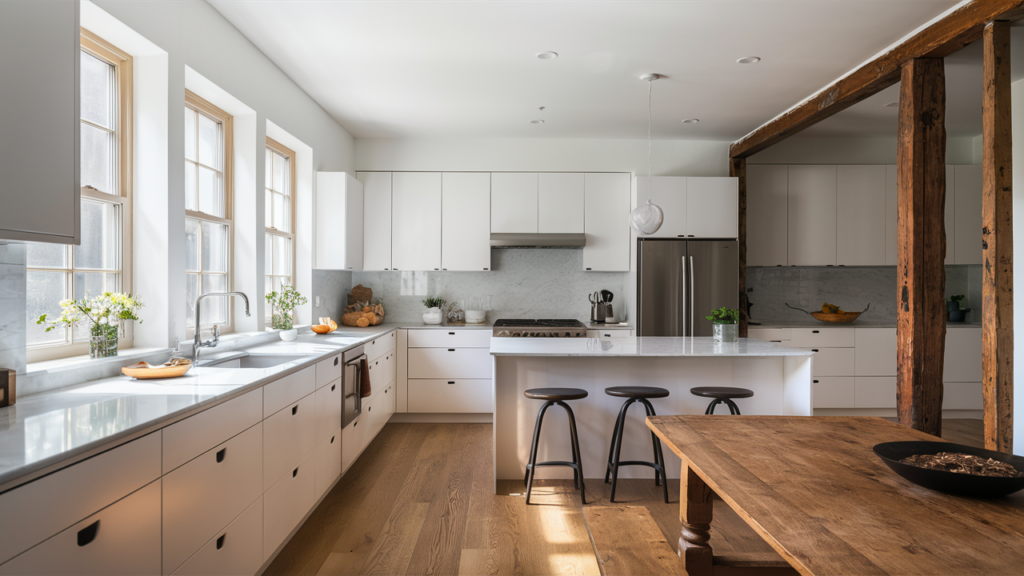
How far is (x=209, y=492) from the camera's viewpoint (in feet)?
6.18

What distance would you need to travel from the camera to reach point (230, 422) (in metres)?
2.01

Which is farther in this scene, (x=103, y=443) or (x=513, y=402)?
(x=513, y=402)

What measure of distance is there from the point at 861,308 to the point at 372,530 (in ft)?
17.8

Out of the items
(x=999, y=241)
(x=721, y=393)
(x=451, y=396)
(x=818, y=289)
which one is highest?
(x=999, y=241)

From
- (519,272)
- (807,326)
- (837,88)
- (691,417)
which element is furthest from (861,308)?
(691,417)

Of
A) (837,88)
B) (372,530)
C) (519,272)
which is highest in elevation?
(837,88)

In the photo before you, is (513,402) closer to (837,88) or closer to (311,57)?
(311,57)

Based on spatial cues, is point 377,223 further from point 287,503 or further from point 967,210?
point 967,210

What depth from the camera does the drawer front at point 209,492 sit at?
1.68 metres

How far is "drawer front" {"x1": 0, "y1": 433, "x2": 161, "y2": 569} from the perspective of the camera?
113 cm

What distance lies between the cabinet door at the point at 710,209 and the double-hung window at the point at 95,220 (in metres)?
4.38

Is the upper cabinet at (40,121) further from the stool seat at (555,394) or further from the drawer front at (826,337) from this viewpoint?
the drawer front at (826,337)

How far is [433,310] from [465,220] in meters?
0.95

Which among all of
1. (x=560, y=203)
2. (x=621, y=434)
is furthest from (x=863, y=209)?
(x=621, y=434)
